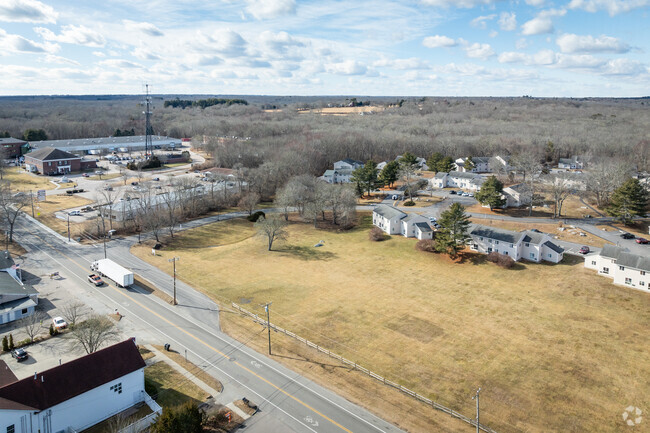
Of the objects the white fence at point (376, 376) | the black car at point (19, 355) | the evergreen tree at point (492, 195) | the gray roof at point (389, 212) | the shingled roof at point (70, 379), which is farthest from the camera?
the evergreen tree at point (492, 195)

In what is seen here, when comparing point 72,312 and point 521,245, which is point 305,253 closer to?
point 521,245

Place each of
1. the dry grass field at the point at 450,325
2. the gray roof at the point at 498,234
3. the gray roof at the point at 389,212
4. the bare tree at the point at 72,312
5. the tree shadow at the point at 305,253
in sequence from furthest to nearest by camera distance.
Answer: the gray roof at the point at 389,212 < the tree shadow at the point at 305,253 < the gray roof at the point at 498,234 < the bare tree at the point at 72,312 < the dry grass field at the point at 450,325

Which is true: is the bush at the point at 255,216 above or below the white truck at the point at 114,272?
above

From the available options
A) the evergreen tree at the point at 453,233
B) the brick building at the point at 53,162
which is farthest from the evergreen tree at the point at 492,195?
the brick building at the point at 53,162

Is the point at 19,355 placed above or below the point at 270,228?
below

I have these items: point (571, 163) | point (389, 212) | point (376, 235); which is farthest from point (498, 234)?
point (571, 163)

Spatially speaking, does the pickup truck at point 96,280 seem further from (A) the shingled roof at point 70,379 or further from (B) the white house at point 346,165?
(B) the white house at point 346,165

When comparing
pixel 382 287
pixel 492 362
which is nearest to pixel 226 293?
pixel 382 287
